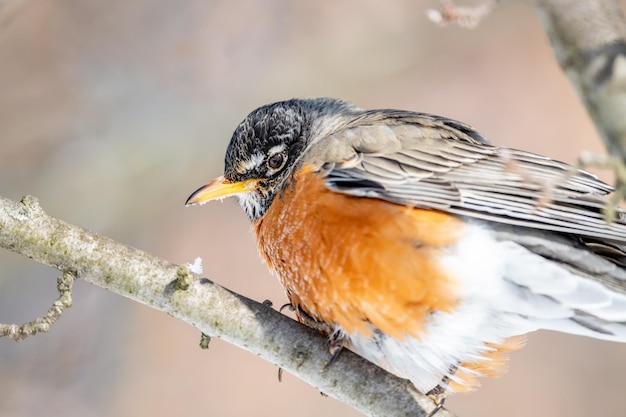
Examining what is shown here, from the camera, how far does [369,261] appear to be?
8.78 ft

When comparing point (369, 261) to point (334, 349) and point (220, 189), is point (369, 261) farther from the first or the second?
point (220, 189)

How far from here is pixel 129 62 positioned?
Answer: 187 inches

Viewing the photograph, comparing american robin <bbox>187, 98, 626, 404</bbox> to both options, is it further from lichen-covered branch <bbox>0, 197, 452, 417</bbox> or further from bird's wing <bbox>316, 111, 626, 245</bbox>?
lichen-covered branch <bbox>0, 197, 452, 417</bbox>

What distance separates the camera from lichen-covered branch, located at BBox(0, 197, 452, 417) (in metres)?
2.48

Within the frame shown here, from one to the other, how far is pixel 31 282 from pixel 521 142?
9.49ft

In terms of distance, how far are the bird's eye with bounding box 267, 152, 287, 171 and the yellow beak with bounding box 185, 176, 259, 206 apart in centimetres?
9

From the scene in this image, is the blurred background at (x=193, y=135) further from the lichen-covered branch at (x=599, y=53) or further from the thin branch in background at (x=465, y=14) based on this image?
the lichen-covered branch at (x=599, y=53)

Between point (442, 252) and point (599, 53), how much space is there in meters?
1.04

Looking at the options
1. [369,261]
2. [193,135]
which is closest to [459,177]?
[369,261]

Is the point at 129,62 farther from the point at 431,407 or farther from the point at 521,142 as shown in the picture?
the point at 431,407

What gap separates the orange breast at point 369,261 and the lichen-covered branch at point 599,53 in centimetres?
97

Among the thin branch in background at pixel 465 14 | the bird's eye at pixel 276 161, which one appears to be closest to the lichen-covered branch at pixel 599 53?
the thin branch in background at pixel 465 14

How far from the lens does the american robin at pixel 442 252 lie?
2576mm

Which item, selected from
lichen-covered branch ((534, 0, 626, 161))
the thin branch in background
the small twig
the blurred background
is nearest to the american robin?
the thin branch in background
